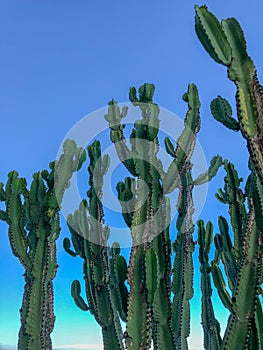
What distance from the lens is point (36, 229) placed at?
4.75 m

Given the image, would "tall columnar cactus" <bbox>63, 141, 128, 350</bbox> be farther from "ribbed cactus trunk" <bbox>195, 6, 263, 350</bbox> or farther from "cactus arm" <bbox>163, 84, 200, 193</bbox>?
"ribbed cactus trunk" <bbox>195, 6, 263, 350</bbox>

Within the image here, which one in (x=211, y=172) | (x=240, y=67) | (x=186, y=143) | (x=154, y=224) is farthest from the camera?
(x=211, y=172)

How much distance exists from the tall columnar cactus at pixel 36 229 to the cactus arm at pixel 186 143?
1193mm

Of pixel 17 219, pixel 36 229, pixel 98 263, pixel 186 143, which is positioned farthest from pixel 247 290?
pixel 17 219

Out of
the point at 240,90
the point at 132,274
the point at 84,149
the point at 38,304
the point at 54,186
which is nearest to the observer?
the point at 240,90

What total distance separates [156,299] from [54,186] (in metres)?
1.73

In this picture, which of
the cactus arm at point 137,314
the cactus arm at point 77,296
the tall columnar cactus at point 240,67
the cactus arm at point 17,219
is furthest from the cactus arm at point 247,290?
the cactus arm at point 77,296

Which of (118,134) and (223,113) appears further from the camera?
(118,134)

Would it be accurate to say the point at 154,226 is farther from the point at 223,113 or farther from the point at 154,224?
the point at 223,113

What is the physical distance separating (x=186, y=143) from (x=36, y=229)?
185cm

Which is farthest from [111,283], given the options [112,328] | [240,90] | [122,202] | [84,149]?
[240,90]

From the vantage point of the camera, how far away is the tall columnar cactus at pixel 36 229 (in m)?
4.48

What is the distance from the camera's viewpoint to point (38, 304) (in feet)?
14.7

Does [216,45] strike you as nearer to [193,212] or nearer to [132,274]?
[132,274]
